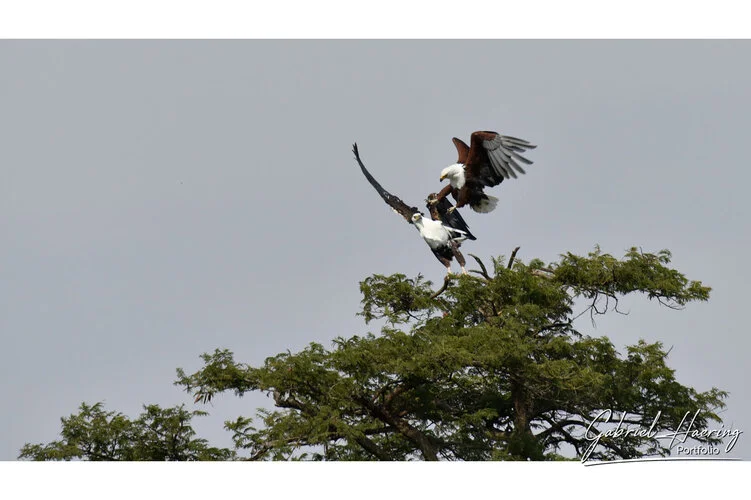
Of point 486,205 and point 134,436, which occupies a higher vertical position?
point 486,205

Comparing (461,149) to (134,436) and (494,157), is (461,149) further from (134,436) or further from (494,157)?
(134,436)

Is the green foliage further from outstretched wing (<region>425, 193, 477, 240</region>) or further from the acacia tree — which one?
outstretched wing (<region>425, 193, 477, 240</region>)

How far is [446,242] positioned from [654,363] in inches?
145

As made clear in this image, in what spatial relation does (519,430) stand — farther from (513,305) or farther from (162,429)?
(162,429)

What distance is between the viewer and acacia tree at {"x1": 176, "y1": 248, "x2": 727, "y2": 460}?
18219 mm

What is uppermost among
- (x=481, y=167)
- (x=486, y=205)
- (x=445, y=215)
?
(x=481, y=167)

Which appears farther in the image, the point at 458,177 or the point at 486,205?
the point at 486,205

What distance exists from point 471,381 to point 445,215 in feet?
9.98

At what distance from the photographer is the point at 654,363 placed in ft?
64.2

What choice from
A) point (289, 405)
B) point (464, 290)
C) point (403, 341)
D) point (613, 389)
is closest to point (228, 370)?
point (289, 405)

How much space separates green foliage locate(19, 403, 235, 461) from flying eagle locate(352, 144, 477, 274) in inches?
180

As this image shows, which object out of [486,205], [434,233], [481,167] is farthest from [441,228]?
[481,167]

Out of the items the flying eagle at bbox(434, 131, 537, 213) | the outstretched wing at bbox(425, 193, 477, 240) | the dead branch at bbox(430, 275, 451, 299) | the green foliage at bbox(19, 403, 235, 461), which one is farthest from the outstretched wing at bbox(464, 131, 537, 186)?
the green foliage at bbox(19, 403, 235, 461)

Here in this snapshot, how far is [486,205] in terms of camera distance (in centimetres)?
2062
